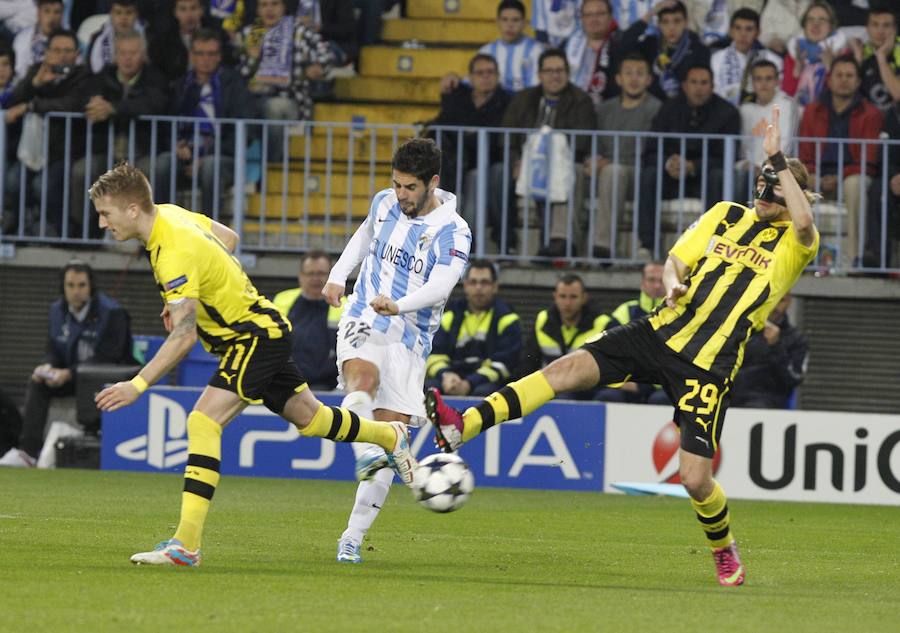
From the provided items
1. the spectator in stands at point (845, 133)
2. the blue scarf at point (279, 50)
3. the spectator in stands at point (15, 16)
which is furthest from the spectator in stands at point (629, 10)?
the spectator in stands at point (15, 16)

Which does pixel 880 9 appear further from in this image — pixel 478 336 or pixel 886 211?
pixel 478 336

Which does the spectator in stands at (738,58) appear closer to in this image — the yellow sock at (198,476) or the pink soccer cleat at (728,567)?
the pink soccer cleat at (728,567)

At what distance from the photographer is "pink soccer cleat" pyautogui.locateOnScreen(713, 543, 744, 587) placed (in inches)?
336

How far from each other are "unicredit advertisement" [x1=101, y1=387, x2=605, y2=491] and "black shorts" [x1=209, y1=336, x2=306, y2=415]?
595cm

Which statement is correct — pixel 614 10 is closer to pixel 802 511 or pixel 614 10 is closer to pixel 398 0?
pixel 398 0

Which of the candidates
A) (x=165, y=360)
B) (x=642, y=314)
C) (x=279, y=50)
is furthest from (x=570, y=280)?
(x=165, y=360)

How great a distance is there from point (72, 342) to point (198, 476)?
25.9 feet

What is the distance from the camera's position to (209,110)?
55.9 feet

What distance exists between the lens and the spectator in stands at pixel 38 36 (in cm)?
1752

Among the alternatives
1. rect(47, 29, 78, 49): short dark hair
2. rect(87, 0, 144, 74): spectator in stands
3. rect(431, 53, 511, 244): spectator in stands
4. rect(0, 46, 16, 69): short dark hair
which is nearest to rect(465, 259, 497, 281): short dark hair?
rect(431, 53, 511, 244): spectator in stands

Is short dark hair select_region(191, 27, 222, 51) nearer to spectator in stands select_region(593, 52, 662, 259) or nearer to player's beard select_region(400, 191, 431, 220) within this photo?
spectator in stands select_region(593, 52, 662, 259)

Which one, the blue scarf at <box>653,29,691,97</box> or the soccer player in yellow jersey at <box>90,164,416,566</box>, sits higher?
the blue scarf at <box>653,29,691,97</box>

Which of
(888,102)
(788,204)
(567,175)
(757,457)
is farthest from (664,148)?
(788,204)

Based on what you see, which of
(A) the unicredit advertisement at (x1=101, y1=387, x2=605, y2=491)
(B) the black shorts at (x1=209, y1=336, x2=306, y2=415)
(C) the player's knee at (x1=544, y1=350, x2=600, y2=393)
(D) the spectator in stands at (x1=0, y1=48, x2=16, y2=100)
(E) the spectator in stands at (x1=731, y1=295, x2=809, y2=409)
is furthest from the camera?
(D) the spectator in stands at (x1=0, y1=48, x2=16, y2=100)
